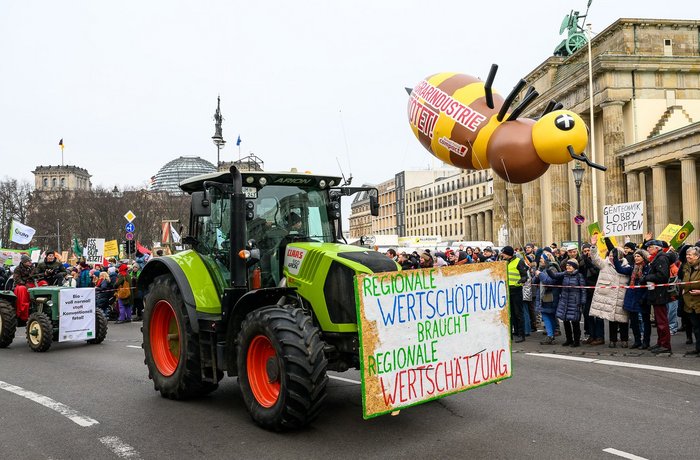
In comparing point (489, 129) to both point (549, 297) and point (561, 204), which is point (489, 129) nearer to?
point (549, 297)

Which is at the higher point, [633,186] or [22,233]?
[633,186]

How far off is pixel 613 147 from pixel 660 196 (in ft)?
22.6

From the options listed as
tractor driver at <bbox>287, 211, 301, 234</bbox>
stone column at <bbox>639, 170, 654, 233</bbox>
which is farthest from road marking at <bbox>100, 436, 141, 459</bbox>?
stone column at <bbox>639, 170, 654, 233</bbox>

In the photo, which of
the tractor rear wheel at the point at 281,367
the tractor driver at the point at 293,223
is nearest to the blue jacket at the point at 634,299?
the tractor driver at the point at 293,223

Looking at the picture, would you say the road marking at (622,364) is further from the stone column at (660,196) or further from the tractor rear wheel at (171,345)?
the stone column at (660,196)

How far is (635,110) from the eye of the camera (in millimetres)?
43781

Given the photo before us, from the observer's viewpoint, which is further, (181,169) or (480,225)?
(181,169)

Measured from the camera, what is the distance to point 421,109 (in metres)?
11.3

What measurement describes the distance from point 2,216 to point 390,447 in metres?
77.1

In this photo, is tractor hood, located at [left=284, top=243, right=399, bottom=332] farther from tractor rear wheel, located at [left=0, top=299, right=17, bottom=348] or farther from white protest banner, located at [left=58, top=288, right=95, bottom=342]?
tractor rear wheel, located at [left=0, top=299, right=17, bottom=348]

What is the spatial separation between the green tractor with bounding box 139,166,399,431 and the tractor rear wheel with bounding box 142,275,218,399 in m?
0.01

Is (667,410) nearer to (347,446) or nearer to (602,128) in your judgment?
(347,446)

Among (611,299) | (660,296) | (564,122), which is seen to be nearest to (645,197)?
(611,299)

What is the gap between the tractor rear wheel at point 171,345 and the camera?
→ 745 centimetres
